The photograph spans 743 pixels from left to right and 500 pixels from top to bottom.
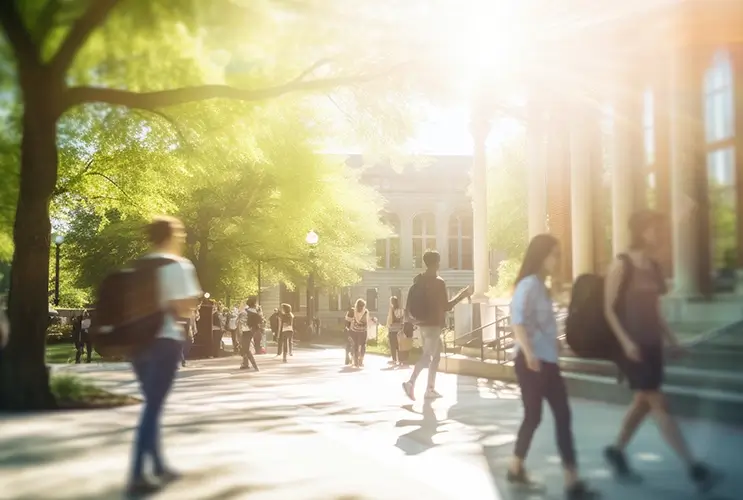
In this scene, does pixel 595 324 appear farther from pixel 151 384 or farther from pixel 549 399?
pixel 151 384

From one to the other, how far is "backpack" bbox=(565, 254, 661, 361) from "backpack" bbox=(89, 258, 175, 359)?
2.80m

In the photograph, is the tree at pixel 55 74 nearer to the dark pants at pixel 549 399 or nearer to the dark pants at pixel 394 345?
the dark pants at pixel 549 399

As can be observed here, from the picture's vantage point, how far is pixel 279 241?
33.8 metres

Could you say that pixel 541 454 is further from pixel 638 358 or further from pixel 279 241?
pixel 279 241

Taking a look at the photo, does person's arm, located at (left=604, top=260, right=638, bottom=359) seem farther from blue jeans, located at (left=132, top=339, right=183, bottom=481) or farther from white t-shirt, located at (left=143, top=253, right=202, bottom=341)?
blue jeans, located at (left=132, top=339, right=183, bottom=481)

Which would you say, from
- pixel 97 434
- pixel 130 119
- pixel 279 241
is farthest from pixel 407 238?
pixel 97 434

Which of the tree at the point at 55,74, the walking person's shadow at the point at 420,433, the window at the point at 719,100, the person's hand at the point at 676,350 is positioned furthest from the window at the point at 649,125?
the person's hand at the point at 676,350

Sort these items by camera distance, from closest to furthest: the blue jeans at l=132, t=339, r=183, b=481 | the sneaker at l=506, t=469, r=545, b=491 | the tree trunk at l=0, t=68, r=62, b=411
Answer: the blue jeans at l=132, t=339, r=183, b=481 → the sneaker at l=506, t=469, r=545, b=491 → the tree trunk at l=0, t=68, r=62, b=411

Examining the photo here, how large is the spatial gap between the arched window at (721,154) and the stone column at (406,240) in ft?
198

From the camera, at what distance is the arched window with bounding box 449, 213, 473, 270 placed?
78000 millimetres

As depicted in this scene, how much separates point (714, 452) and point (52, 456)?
5459mm

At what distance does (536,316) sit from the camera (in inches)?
257

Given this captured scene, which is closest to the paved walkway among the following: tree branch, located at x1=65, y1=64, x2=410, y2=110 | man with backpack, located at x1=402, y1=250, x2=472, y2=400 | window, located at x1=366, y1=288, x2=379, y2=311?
man with backpack, located at x1=402, y1=250, x2=472, y2=400

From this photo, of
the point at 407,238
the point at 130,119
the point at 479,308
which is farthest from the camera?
the point at 407,238
